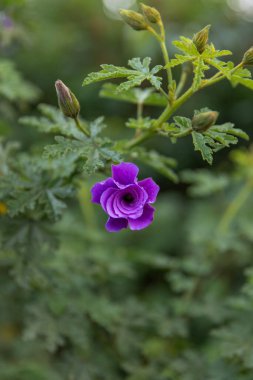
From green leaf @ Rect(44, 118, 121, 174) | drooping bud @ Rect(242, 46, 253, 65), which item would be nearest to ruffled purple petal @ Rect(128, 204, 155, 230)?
green leaf @ Rect(44, 118, 121, 174)

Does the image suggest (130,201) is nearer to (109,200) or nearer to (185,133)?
(109,200)

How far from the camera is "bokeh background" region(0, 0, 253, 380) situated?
155cm

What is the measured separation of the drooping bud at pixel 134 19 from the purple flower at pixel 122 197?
1.23ft

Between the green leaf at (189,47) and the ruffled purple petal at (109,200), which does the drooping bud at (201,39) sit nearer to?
the green leaf at (189,47)

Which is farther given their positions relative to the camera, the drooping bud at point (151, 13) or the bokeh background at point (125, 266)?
the bokeh background at point (125, 266)

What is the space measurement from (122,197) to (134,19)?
1.42ft

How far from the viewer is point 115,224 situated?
3.27 feet

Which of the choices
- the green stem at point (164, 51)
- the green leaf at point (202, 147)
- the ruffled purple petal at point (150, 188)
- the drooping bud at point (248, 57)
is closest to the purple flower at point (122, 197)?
the ruffled purple petal at point (150, 188)

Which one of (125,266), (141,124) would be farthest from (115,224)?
(125,266)

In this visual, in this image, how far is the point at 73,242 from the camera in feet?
6.52

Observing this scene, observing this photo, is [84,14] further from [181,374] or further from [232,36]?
[181,374]

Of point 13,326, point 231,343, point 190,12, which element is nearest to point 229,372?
point 231,343

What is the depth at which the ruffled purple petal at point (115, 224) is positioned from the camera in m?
0.99

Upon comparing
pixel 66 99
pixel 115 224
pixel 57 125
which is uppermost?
pixel 57 125
